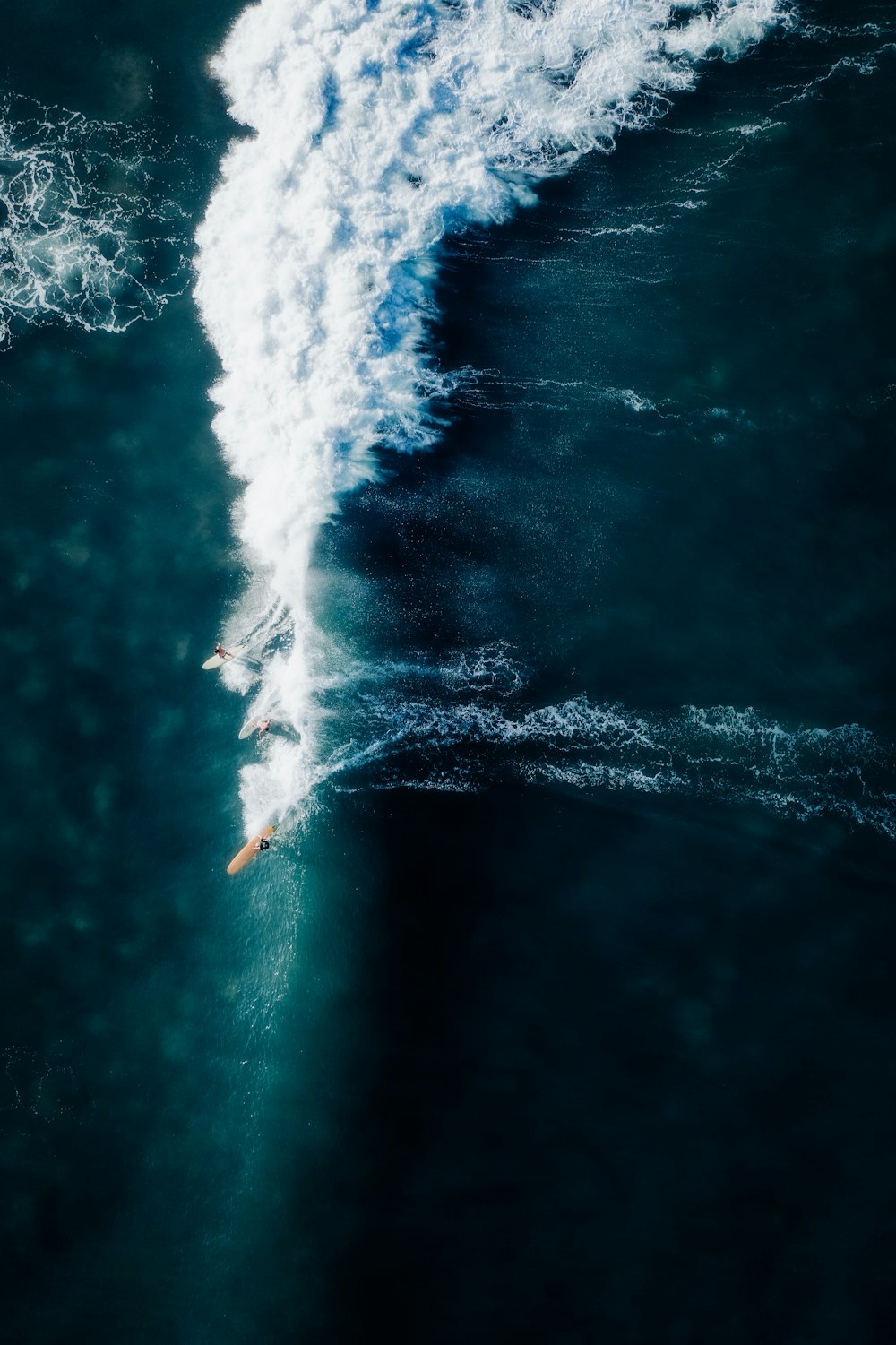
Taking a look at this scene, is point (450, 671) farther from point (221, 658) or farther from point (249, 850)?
point (249, 850)

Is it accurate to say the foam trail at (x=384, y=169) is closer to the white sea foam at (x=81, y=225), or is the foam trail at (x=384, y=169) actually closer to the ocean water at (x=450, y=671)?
the ocean water at (x=450, y=671)

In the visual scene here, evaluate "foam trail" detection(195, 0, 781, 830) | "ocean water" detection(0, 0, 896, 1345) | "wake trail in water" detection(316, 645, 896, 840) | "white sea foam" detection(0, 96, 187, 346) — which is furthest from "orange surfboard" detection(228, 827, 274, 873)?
"white sea foam" detection(0, 96, 187, 346)

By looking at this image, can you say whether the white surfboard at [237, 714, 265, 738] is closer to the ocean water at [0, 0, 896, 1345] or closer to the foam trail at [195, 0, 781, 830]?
the ocean water at [0, 0, 896, 1345]

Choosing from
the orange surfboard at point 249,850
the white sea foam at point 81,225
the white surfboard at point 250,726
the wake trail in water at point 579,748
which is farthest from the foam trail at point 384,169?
the orange surfboard at point 249,850

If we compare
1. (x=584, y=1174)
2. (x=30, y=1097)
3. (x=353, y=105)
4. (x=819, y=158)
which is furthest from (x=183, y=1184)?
(x=819, y=158)

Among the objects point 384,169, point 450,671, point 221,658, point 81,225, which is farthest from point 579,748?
point 81,225
